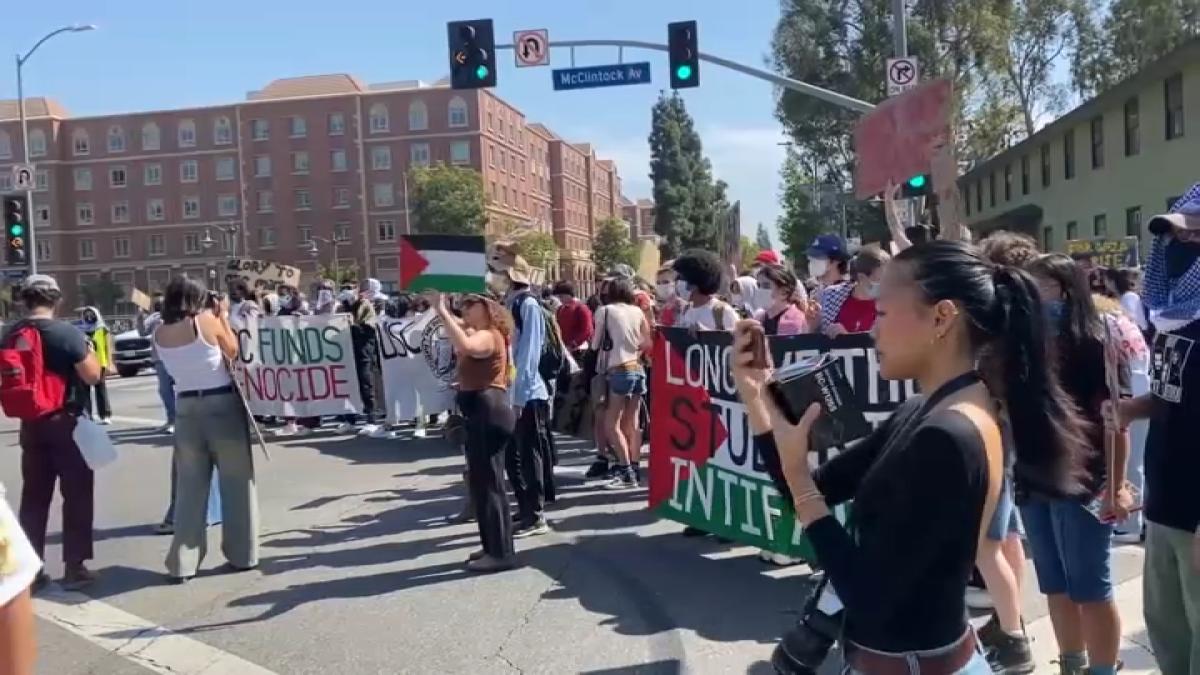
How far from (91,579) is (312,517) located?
2.02 metres

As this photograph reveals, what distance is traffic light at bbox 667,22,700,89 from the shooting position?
17.8 meters

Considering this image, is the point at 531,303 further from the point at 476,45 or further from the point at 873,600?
the point at 476,45

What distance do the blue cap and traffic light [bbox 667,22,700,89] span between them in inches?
430

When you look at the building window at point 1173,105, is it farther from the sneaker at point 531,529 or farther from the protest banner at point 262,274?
the sneaker at point 531,529

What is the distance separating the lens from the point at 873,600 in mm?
2150

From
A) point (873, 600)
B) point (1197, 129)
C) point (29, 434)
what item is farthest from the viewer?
point (1197, 129)

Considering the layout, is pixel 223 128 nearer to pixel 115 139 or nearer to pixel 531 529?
pixel 115 139

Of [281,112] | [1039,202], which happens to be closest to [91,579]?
[1039,202]

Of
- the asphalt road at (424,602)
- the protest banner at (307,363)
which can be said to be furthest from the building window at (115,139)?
the asphalt road at (424,602)

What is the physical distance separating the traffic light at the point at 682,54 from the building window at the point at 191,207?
262 ft

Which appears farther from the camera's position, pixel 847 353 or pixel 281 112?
pixel 281 112

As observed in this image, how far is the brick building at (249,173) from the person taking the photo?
8775 cm

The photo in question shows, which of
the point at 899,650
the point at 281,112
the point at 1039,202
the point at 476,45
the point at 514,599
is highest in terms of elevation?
the point at 281,112

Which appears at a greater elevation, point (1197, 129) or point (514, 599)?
point (1197, 129)
